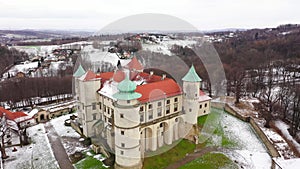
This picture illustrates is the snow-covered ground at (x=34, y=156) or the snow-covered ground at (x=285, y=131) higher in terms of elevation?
the snow-covered ground at (x=285, y=131)

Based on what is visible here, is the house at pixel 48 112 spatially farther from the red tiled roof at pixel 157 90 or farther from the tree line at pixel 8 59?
the tree line at pixel 8 59

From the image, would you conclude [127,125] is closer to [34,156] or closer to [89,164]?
[89,164]

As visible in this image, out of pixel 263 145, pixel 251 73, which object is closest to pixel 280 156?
pixel 263 145

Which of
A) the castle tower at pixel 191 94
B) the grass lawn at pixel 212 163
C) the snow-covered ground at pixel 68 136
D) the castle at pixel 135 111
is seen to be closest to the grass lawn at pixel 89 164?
the castle at pixel 135 111

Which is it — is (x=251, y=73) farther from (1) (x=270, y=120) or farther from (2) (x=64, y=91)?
(2) (x=64, y=91)

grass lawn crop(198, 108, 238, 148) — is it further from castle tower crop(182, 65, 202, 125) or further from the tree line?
the tree line

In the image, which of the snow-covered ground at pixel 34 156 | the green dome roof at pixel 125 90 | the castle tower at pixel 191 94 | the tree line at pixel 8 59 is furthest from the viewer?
the tree line at pixel 8 59

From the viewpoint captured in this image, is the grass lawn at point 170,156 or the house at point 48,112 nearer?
the grass lawn at point 170,156
